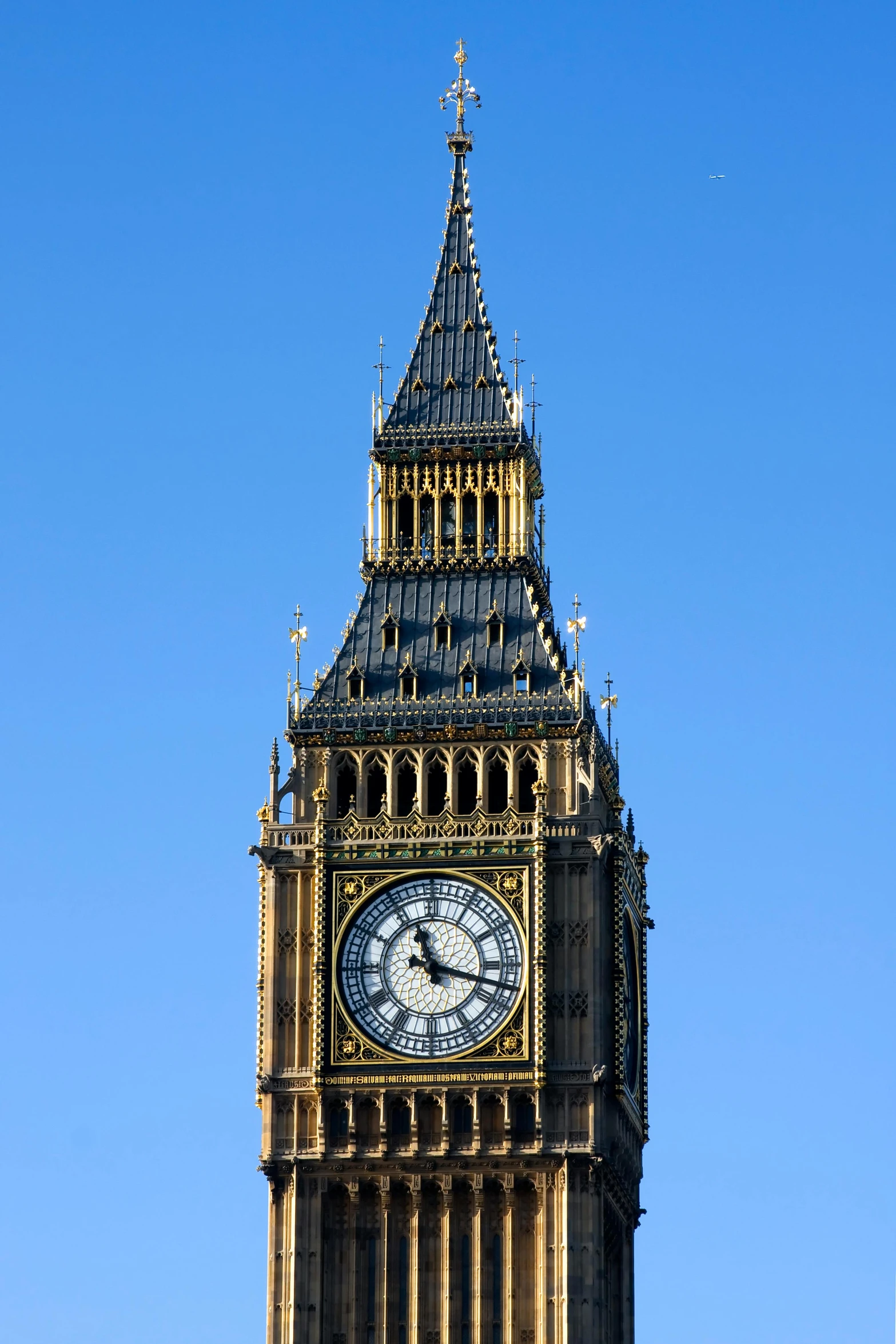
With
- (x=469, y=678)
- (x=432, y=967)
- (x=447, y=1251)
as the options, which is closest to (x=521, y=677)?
(x=469, y=678)

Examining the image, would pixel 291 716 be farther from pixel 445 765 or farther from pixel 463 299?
→ pixel 463 299

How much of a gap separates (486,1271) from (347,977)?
7.31 m

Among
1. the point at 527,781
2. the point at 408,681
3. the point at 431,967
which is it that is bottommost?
the point at 431,967

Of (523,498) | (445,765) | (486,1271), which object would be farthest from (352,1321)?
(523,498)

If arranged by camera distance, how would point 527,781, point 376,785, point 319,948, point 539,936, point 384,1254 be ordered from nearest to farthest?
point 384,1254
point 539,936
point 319,948
point 527,781
point 376,785

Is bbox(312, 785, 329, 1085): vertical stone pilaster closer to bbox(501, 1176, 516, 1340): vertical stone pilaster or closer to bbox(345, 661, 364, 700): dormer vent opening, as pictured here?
bbox(345, 661, 364, 700): dormer vent opening

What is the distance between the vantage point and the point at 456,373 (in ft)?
390

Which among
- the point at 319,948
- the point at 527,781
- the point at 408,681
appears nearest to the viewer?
the point at 319,948

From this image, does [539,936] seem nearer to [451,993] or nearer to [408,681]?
[451,993]

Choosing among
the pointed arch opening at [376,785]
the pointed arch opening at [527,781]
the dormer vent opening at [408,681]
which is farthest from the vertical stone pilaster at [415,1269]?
the dormer vent opening at [408,681]

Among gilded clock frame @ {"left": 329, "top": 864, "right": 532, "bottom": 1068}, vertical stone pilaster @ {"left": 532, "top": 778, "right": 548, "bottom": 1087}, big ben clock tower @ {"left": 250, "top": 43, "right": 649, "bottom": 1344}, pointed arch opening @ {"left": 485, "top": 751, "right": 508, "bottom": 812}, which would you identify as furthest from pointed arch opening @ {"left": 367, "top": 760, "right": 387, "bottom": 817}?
vertical stone pilaster @ {"left": 532, "top": 778, "right": 548, "bottom": 1087}

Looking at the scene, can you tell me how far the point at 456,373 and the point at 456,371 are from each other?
0.28ft

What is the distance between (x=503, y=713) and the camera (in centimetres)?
11306

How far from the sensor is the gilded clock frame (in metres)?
110
